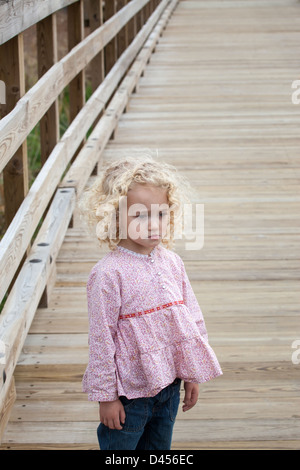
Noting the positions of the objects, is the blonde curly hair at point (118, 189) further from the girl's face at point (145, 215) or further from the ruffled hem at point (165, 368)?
the ruffled hem at point (165, 368)

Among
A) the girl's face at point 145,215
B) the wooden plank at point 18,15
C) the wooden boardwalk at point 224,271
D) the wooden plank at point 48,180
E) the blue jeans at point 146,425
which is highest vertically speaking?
the wooden plank at point 18,15

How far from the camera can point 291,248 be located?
353 cm

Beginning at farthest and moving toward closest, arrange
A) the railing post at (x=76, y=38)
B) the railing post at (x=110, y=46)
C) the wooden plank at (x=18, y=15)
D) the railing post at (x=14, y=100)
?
the railing post at (x=110, y=46), the railing post at (x=76, y=38), the railing post at (x=14, y=100), the wooden plank at (x=18, y=15)

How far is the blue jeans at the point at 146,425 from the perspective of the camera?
5.62 feet

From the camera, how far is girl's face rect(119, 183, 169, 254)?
168 cm

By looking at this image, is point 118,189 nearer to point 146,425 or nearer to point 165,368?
point 165,368

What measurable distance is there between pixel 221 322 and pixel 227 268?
0.51m

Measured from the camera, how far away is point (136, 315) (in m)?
1.68

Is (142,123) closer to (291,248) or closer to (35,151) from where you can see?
(291,248)

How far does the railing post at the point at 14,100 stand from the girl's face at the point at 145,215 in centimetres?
103

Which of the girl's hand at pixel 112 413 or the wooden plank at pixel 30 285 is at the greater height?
the girl's hand at pixel 112 413

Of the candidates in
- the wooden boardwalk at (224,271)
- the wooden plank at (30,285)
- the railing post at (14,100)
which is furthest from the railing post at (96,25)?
the railing post at (14,100)

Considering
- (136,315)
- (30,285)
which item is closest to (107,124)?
(30,285)

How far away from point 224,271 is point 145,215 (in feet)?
5.53
